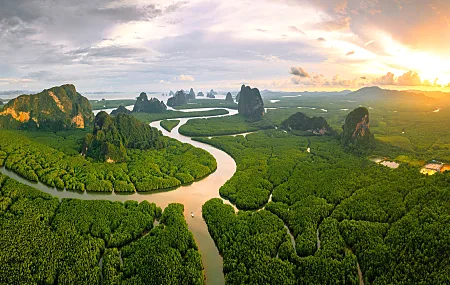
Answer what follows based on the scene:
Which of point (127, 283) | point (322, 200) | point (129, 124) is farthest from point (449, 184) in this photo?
point (129, 124)

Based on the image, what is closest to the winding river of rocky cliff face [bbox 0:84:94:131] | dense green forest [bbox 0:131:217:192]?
dense green forest [bbox 0:131:217:192]

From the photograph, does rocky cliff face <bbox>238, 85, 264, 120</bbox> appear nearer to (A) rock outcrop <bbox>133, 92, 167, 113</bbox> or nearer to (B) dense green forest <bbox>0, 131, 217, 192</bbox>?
(A) rock outcrop <bbox>133, 92, 167, 113</bbox>

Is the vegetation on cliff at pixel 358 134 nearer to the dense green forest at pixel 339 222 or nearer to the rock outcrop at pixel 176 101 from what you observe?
the dense green forest at pixel 339 222

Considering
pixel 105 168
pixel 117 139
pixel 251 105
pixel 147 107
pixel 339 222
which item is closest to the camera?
pixel 339 222

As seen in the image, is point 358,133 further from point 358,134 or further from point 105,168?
point 105,168

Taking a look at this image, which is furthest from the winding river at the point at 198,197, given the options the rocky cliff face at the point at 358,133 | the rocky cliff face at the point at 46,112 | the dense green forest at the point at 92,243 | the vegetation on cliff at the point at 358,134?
the rocky cliff face at the point at 46,112

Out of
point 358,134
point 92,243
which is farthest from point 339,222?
point 358,134
